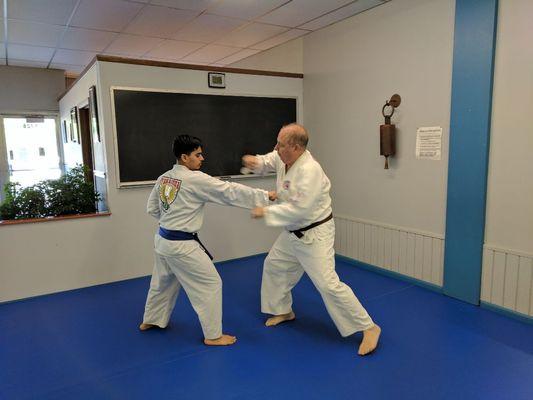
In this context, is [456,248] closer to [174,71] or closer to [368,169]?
[368,169]

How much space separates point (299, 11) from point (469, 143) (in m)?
1.96

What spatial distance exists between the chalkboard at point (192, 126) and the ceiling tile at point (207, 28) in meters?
0.76

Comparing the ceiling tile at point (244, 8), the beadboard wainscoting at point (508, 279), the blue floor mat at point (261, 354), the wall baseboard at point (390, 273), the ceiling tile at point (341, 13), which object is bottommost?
the blue floor mat at point (261, 354)

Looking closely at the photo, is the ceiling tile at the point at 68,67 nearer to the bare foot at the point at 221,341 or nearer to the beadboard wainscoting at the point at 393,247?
the beadboard wainscoting at the point at 393,247

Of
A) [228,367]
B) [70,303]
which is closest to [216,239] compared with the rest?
[70,303]

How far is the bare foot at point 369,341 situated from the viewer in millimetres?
2311

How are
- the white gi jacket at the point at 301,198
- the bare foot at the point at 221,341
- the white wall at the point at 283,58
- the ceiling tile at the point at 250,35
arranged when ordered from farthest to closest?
1. the white wall at the point at 283,58
2. the ceiling tile at the point at 250,35
3. the bare foot at the point at 221,341
4. the white gi jacket at the point at 301,198

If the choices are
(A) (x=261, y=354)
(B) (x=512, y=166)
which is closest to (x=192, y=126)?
(A) (x=261, y=354)

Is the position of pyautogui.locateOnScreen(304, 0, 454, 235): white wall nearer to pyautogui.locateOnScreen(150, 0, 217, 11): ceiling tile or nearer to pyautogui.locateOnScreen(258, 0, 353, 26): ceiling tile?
pyautogui.locateOnScreen(258, 0, 353, 26): ceiling tile

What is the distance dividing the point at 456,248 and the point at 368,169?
1.11m

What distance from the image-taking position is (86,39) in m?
4.50

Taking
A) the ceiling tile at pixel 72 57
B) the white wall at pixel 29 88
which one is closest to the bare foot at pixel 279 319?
the ceiling tile at pixel 72 57

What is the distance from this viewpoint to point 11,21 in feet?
12.7

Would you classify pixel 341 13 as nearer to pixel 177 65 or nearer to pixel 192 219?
pixel 177 65
